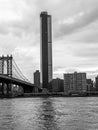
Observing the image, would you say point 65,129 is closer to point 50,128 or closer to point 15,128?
point 50,128

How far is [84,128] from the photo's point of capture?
97.3 feet

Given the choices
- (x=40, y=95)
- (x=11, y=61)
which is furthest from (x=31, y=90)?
(x=11, y=61)

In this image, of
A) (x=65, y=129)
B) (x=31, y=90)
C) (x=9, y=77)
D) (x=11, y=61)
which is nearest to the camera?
(x=65, y=129)

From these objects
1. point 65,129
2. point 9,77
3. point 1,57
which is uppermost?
point 1,57

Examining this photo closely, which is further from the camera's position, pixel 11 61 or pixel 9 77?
pixel 11 61

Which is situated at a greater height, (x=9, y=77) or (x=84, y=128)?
(x=9, y=77)

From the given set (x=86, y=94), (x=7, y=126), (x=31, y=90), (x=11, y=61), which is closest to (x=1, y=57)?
(x=11, y=61)

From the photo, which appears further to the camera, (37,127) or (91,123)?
(91,123)

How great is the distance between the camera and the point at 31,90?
16038cm

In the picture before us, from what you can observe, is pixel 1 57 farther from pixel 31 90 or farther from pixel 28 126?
pixel 28 126

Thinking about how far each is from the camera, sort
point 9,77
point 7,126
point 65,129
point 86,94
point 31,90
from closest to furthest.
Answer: point 65,129, point 7,126, point 9,77, point 31,90, point 86,94

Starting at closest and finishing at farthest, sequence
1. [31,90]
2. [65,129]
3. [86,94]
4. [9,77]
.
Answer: [65,129] → [9,77] → [31,90] → [86,94]

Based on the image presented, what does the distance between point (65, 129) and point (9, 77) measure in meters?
96.4

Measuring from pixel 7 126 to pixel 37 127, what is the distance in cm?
314
